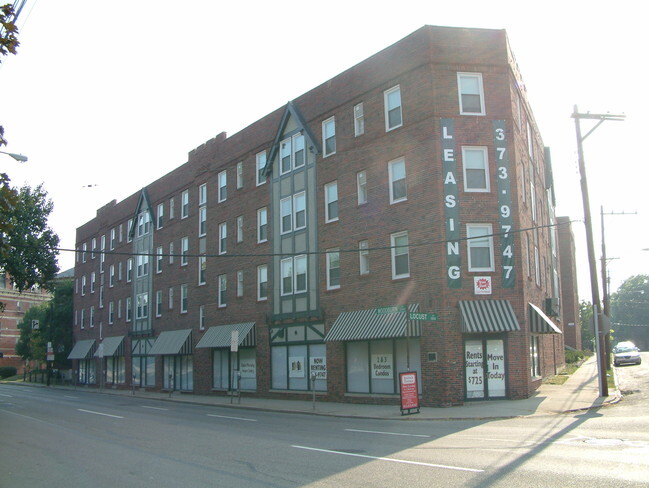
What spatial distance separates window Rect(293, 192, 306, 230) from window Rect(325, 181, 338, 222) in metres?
1.61

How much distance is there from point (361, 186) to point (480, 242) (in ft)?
18.9

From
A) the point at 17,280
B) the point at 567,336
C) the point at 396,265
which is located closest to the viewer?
the point at 396,265

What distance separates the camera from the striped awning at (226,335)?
1221 inches

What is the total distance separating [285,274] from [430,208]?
943 centimetres

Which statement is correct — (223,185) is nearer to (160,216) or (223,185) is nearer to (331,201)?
(160,216)

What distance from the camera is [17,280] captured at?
35.8 metres

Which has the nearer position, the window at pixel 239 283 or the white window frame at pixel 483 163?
the white window frame at pixel 483 163

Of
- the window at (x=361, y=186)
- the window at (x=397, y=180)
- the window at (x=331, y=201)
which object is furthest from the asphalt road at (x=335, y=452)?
the window at (x=331, y=201)

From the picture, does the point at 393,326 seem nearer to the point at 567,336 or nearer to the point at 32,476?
the point at 32,476

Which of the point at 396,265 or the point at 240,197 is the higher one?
the point at 240,197

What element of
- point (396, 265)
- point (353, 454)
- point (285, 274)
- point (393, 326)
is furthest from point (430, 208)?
point (353, 454)

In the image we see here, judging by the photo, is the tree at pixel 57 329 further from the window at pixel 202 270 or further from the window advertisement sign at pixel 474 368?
the window advertisement sign at pixel 474 368

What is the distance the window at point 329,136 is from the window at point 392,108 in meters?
3.27

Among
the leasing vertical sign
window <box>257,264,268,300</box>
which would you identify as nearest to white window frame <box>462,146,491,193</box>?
the leasing vertical sign
